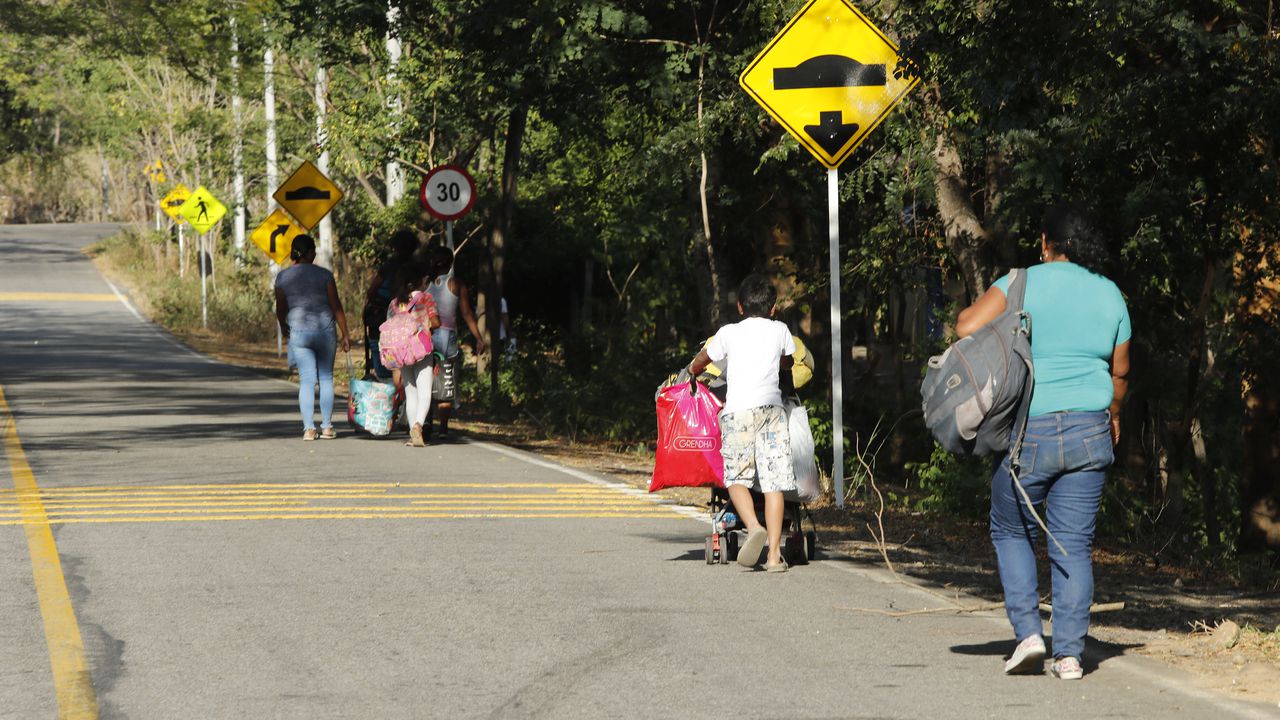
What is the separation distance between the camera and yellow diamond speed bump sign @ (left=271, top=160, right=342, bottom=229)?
2673 cm

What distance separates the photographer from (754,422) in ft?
31.6

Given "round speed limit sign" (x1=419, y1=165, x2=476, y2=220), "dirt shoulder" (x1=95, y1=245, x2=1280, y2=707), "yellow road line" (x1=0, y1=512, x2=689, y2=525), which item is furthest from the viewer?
"round speed limit sign" (x1=419, y1=165, x2=476, y2=220)

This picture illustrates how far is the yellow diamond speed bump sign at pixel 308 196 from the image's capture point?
26.7m

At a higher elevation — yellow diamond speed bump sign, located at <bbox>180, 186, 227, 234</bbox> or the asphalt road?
yellow diamond speed bump sign, located at <bbox>180, 186, 227, 234</bbox>

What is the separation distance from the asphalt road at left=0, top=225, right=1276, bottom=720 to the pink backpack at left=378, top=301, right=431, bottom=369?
4.84 ft

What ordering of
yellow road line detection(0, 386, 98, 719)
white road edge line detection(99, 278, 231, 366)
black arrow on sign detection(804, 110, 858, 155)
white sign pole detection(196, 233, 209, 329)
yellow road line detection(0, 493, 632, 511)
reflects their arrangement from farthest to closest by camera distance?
white sign pole detection(196, 233, 209, 329) → white road edge line detection(99, 278, 231, 366) → black arrow on sign detection(804, 110, 858, 155) → yellow road line detection(0, 493, 632, 511) → yellow road line detection(0, 386, 98, 719)

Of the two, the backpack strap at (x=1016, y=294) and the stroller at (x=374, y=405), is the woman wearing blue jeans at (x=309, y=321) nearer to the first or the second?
the stroller at (x=374, y=405)

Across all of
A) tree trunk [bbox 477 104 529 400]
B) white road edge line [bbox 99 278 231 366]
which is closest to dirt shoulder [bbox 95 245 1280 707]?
tree trunk [bbox 477 104 529 400]

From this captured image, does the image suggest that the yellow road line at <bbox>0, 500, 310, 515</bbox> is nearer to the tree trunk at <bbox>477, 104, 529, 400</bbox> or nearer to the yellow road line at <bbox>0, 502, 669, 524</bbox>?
the yellow road line at <bbox>0, 502, 669, 524</bbox>

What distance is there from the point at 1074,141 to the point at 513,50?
804cm

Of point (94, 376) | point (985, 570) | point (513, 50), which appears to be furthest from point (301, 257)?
point (94, 376)

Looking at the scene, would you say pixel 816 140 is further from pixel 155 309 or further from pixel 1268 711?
pixel 155 309

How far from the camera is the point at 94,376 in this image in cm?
2716

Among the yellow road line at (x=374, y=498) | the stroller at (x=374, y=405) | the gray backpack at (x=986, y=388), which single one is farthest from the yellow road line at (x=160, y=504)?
the gray backpack at (x=986, y=388)
